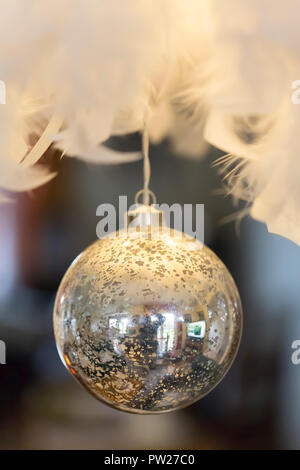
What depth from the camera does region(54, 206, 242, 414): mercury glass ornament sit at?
0.56 m

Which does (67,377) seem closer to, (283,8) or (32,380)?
(32,380)

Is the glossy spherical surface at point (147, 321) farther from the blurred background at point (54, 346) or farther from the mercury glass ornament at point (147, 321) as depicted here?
the blurred background at point (54, 346)

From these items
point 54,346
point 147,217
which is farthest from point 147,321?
point 54,346

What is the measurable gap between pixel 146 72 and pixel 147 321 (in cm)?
41

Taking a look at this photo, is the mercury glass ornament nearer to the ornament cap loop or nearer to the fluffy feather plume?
the ornament cap loop

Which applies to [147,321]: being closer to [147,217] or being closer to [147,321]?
[147,321]

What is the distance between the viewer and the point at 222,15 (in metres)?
0.77

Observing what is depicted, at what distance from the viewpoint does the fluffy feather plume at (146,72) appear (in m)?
0.77

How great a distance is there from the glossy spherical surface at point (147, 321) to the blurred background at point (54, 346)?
31.9 inches

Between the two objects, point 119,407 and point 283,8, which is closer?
point 119,407

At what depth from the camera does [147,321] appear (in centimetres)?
56

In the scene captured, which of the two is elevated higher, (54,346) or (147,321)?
(147,321)

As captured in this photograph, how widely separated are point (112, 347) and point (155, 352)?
49 millimetres
